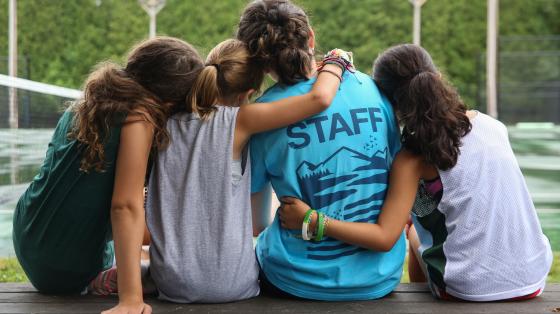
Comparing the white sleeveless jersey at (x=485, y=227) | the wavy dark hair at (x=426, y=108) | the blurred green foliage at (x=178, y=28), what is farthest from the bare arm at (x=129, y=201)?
the blurred green foliage at (x=178, y=28)

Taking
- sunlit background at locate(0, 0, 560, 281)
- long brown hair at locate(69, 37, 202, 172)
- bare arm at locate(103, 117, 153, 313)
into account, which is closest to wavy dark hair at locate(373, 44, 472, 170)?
long brown hair at locate(69, 37, 202, 172)

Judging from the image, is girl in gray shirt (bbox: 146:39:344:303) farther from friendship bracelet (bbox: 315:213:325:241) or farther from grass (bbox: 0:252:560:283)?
grass (bbox: 0:252:560:283)

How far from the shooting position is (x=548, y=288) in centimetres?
261

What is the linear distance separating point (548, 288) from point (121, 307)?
1.34 meters

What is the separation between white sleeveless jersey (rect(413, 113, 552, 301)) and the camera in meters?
2.32

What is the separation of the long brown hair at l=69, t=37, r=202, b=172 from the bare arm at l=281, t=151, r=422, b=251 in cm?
42

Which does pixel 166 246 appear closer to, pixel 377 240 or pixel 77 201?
pixel 77 201

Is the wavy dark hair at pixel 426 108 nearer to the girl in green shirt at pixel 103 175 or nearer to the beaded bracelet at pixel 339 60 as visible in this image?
the beaded bracelet at pixel 339 60

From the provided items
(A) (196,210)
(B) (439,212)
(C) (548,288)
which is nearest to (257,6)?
(A) (196,210)

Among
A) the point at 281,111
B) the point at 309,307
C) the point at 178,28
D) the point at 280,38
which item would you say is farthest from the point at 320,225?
the point at 178,28

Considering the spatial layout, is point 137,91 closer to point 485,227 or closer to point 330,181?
point 330,181

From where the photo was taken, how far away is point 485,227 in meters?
2.32

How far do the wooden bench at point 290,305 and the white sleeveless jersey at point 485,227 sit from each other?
0.05 meters

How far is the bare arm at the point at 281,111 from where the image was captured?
2.27 m
